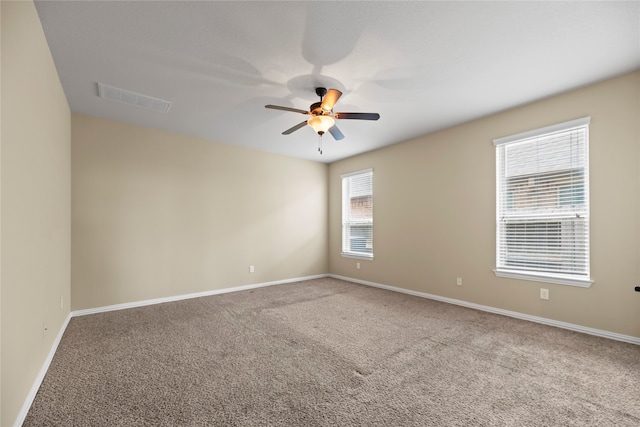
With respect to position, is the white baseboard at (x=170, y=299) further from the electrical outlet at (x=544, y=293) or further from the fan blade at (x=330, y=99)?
the electrical outlet at (x=544, y=293)

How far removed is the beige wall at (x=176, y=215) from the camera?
12.4ft

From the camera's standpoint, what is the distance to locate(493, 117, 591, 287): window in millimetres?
3074

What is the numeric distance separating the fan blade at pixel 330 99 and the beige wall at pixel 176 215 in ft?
9.13

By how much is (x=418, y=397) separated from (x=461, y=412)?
0.87 feet

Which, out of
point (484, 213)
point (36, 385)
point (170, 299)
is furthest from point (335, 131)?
point (170, 299)

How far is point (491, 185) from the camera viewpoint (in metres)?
3.79

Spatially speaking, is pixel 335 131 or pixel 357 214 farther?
pixel 357 214

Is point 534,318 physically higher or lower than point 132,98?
lower

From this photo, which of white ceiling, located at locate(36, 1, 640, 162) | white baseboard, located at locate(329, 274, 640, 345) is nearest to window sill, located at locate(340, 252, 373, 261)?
white baseboard, located at locate(329, 274, 640, 345)

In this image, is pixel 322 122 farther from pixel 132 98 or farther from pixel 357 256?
pixel 357 256

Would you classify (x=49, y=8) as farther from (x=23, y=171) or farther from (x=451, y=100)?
(x=451, y=100)

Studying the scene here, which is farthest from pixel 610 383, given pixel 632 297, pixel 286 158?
pixel 286 158

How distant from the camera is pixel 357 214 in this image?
5.94m

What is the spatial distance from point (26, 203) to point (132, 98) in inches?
76.3
